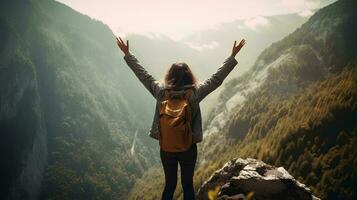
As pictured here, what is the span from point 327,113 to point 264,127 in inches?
1105

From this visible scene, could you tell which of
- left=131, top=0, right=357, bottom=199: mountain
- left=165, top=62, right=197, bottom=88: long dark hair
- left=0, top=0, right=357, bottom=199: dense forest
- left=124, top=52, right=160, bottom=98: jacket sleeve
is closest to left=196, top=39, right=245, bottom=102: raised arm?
left=165, top=62, right=197, bottom=88: long dark hair

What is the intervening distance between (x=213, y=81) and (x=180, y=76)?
0.66 m

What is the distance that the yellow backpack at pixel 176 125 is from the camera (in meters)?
5.25

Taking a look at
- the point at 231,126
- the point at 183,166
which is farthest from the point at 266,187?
the point at 231,126

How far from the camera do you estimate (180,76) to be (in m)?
5.64

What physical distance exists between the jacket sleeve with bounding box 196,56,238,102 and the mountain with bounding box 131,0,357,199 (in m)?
81.9

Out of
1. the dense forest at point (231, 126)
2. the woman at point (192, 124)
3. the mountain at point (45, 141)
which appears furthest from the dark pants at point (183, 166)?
the mountain at point (45, 141)

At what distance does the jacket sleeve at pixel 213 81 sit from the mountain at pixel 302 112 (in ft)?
269

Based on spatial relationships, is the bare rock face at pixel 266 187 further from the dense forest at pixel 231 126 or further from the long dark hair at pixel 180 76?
the dense forest at pixel 231 126

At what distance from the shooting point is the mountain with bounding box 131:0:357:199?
87.0m

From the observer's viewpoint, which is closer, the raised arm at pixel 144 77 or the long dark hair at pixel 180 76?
the long dark hair at pixel 180 76

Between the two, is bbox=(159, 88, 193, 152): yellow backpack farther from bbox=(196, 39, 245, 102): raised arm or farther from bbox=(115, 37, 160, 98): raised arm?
bbox=(115, 37, 160, 98): raised arm

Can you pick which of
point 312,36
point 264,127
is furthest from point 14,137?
point 312,36

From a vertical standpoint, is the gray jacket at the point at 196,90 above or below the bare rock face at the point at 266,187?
above
